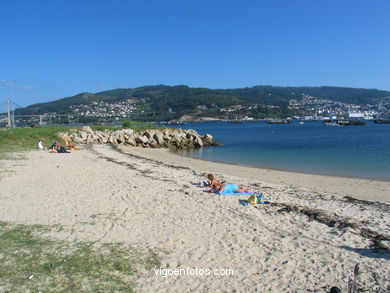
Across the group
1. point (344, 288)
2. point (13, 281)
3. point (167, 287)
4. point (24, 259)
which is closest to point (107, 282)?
point (167, 287)

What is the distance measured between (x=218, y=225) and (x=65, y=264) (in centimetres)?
338

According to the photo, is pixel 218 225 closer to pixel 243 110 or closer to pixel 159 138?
pixel 159 138

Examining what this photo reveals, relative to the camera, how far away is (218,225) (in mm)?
7227

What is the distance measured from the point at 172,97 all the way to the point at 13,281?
179 meters

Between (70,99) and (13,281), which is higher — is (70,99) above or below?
above

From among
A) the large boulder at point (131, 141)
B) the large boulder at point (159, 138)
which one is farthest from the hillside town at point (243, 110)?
the large boulder at point (131, 141)

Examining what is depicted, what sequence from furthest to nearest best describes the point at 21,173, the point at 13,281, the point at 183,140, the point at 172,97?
the point at 172,97
the point at 183,140
the point at 21,173
the point at 13,281

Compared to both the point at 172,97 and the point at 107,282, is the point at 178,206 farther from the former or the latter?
the point at 172,97

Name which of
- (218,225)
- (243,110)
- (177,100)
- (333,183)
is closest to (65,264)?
(218,225)

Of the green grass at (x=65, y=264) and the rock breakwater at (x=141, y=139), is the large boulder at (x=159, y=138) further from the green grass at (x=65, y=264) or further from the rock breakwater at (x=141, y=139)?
the green grass at (x=65, y=264)

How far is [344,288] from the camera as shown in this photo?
457 cm

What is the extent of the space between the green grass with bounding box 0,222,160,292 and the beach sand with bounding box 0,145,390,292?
32cm

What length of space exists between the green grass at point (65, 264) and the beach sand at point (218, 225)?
0.32 metres

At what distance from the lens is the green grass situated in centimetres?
436
